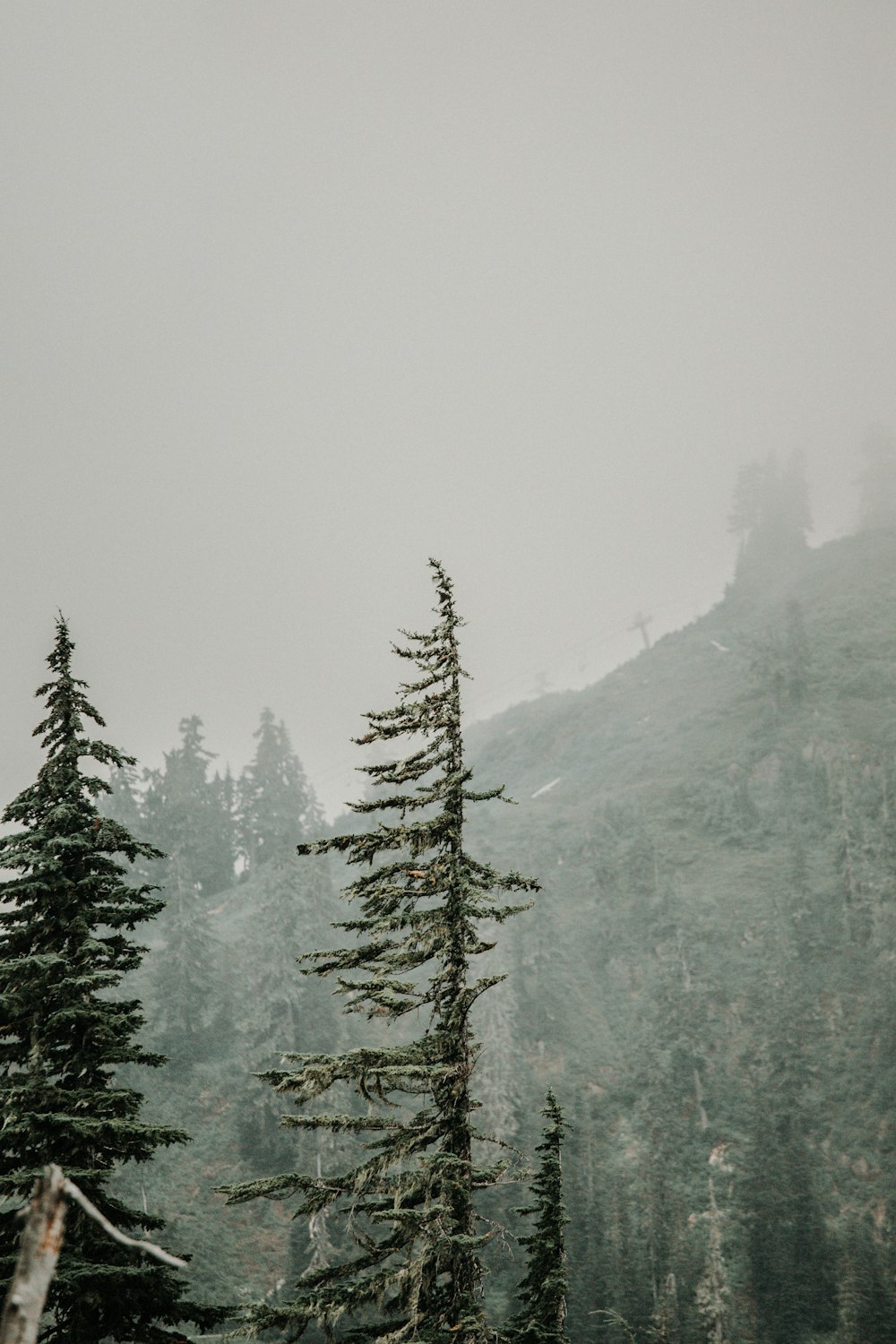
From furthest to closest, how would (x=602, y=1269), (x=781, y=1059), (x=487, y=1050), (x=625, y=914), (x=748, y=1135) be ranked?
(x=625, y=914) < (x=487, y=1050) < (x=781, y=1059) < (x=748, y=1135) < (x=602, y=1269)

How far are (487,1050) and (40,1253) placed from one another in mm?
40250

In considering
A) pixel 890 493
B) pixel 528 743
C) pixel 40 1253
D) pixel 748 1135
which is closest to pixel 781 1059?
pixel 748 1135

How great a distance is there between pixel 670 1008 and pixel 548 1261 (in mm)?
30210

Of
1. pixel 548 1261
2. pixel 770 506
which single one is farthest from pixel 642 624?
pixel 548 1261

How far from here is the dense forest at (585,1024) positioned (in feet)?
30.7

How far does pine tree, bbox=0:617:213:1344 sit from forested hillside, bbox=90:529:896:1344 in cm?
1614

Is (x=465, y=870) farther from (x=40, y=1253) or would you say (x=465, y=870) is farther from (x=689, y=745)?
(x=689, y=745)

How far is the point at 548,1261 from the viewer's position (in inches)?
579

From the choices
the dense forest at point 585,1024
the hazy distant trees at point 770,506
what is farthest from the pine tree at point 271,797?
the hazy distant trees at point 770,506

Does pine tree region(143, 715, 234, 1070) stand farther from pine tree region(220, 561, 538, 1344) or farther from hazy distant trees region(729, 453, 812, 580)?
hazy distant trees region(729, 453, 812, 580)

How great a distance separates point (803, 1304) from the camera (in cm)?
2794

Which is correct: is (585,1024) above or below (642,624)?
below

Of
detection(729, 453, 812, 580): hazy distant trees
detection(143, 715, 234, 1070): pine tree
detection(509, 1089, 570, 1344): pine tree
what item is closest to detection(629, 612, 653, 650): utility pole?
detection(729, 453, 812, 580): hazy distant trees

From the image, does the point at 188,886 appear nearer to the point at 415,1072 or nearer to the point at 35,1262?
the point at 415,1072
